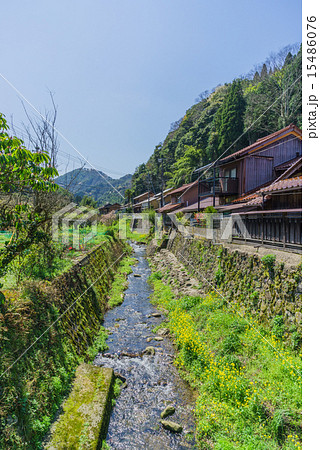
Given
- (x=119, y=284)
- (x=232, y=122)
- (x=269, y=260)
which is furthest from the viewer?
(x=232, y=122)

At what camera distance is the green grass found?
543 inches

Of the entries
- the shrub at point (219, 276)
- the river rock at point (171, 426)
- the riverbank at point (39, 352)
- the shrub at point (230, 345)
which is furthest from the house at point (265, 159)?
the river rock at point (171, 426)

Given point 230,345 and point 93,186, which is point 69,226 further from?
point 230,345

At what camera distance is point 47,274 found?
8.88 meters

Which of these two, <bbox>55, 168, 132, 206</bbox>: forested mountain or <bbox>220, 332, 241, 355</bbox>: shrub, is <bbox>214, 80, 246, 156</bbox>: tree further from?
<bbox>220, 332, 241, 355</bbox>: shrub

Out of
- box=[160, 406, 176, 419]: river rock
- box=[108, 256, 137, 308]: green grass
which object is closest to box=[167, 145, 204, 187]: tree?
box=[108, 256, 137, 308]: green grass

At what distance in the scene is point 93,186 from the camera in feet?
109

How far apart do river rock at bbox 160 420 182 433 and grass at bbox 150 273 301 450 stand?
490 millimetres

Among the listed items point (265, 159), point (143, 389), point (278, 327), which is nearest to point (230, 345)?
point (278, 327)

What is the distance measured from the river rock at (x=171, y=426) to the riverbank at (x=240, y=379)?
469 mm

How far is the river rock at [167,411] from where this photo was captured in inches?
238

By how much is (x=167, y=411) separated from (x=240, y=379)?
2131 millimetres

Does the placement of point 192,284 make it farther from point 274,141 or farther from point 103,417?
point 274,141
